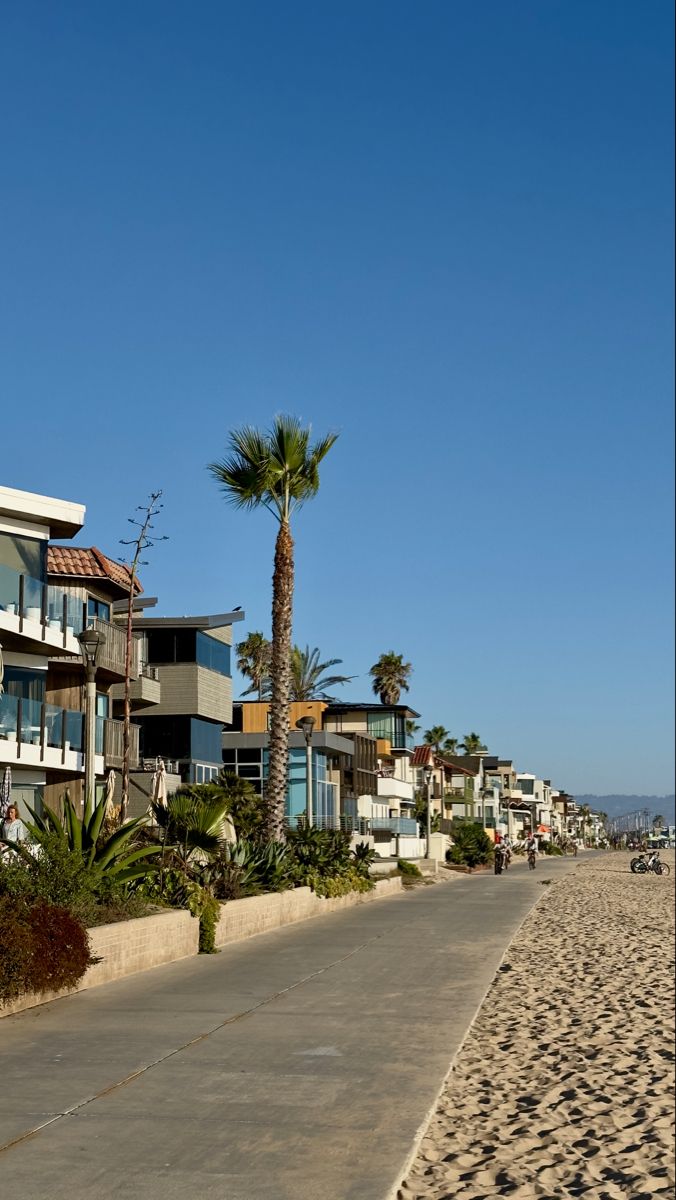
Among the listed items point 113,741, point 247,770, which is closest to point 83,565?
point 113,741

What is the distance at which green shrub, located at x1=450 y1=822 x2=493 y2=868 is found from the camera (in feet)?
226

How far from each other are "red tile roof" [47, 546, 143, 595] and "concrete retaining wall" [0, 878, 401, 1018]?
1628 cm

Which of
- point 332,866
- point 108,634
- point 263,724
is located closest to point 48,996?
point 332,866

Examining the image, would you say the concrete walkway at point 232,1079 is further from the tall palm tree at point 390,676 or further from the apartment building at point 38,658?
the tall palm tree at point 390,676

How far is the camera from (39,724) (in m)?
32.9

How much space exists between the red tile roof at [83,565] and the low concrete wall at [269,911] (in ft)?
44.4

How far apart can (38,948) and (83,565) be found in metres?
27.9

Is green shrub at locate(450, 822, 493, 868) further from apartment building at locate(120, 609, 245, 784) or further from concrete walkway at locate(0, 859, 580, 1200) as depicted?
concrete walkway at locate(0, 859, 580, 1200)

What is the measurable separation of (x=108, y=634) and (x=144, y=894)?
2194 cm

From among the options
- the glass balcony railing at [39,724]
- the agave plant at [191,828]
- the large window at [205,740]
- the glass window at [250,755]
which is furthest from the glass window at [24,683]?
the glass window at [250,755]

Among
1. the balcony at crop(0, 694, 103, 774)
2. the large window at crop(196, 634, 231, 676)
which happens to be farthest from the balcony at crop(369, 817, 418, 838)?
the balcony at crop(0, 694, 103, 774)

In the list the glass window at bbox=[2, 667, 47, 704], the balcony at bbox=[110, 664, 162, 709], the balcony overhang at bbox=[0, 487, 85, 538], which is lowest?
the glass window at bbox=[2, 667, 47, 704]

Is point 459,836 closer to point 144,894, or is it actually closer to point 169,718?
point 169,718

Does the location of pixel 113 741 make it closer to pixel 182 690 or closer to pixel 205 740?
pixel 182 690
